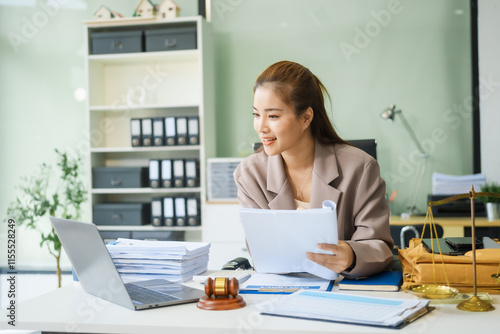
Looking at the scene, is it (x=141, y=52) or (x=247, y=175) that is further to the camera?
(x=141, y=52)

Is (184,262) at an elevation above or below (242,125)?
below

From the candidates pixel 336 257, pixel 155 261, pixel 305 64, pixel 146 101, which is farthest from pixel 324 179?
pixel 146 101

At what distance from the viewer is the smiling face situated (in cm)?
179

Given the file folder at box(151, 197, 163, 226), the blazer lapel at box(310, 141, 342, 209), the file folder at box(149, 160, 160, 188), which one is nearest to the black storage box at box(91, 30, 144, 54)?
the file folder at box(149, 160, 160, 188)

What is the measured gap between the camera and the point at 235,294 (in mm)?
1238

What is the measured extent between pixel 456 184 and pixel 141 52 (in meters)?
2.44

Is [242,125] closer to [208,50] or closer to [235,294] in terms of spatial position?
[208,50]

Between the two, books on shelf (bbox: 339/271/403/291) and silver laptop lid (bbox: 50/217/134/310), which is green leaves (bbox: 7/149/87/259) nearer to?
silver laptop lid (bbox: 50/217/134/310)

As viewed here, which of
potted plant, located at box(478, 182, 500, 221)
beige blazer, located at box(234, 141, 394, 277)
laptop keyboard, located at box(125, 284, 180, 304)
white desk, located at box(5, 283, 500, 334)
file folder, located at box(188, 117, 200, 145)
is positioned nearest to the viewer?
white desk, located at box(5, 283, 500, 334)

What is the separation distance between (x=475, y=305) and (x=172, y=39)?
11.2 ft

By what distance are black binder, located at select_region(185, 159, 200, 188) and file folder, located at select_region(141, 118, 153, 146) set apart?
318 millimetres

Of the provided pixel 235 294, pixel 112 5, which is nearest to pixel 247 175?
pixel 235 294

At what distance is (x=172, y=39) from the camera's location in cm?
416

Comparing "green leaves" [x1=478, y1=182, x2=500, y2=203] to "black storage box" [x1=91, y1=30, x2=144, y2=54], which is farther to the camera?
"black storage box" [x1=91, y1=30, x2=144, y2=54]
